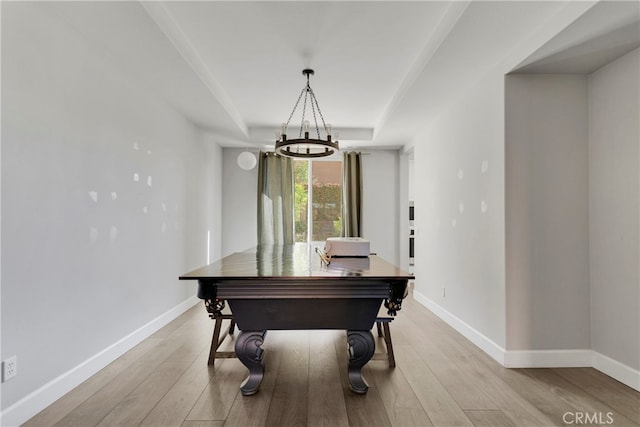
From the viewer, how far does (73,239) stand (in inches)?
94.0

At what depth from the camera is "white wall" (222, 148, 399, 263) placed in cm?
622

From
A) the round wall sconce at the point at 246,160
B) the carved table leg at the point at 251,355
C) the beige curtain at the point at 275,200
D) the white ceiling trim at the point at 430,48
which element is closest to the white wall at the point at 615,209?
the white ceiling trim at the point at 430,48

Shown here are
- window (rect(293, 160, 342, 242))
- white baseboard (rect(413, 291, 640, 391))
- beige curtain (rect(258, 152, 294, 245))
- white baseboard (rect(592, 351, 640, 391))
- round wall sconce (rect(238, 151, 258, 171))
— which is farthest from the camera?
window (rect(293, 160, 342, 242))

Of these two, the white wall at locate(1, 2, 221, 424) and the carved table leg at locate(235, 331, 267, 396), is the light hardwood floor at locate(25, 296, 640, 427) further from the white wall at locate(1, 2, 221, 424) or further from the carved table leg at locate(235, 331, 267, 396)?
the white wall at locate(1, 2, 221, 424)

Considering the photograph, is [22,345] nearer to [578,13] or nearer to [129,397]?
[129,397]

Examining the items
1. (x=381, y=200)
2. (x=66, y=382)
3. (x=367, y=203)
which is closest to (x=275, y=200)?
(x=367, y=203)

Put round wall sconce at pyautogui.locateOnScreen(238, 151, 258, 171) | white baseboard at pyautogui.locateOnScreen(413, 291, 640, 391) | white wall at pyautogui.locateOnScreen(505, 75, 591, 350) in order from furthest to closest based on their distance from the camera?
round wall sconce at pyautogui.locateOnScreen(238, 151, 258, 171)
white wall at pyautogui.locateOnScreen(505, 75, 591, 350)
white baseboard at pyautogui.locateOnScreen(413, 291, 640, 391)

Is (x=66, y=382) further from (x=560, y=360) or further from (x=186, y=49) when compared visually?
(x=560, y=360)

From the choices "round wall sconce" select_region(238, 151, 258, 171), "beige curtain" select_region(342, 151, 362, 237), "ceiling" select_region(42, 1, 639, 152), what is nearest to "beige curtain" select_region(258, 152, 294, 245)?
"beige curtain" select_region(342, 151, 362, 237)

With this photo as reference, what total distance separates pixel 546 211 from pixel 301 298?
2019mm

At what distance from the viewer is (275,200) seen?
617 centimetres
